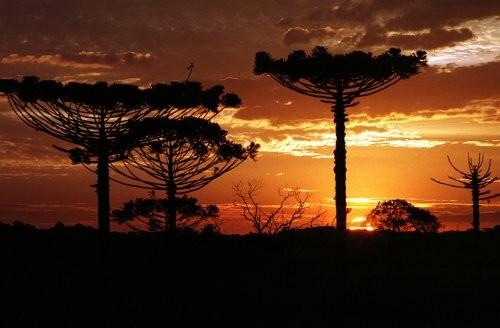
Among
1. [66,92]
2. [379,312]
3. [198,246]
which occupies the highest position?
[66,92]

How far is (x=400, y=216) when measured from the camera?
1736 inches

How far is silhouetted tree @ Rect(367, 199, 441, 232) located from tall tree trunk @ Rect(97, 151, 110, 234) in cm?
2254

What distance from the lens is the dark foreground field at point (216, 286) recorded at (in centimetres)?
2184

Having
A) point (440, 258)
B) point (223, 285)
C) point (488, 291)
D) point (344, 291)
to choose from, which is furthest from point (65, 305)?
point (440, 258)

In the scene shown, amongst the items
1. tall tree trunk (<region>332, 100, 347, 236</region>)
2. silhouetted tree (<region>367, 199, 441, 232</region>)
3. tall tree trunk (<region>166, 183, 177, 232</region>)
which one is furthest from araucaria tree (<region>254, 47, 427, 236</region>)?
silhouetted tree (<region>367, 199, 441, 232</region>)

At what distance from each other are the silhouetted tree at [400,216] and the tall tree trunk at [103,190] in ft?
73.9

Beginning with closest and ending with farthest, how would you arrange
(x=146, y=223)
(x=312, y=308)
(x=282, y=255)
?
(x=312, y=308)
(x=282, y=255)
(x=146, y=223)

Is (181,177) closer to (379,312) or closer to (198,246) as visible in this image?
(198,246)

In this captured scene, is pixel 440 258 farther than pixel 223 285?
Yes

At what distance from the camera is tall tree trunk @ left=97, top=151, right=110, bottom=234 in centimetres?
2556

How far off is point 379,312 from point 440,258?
18.1 meters

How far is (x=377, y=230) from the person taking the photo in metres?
44.2

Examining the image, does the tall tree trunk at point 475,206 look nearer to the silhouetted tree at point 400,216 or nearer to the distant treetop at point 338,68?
the distant treetop at point 338,68

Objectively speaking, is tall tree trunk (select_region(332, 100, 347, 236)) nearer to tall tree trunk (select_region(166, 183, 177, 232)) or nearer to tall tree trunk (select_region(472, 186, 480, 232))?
tall tree trunk (select_region(472, 186, 480, 232))
